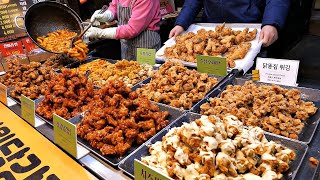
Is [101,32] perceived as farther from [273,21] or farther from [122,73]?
[273,21]

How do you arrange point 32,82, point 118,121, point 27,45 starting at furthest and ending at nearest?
point 27,45, point 32,82, point 118,121

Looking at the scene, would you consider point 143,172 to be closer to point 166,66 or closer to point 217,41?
point 166,66

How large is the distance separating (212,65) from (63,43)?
1.62 m

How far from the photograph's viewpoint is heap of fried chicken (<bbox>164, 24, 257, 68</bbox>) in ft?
8.94

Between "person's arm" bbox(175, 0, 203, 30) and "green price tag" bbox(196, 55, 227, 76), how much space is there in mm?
1153

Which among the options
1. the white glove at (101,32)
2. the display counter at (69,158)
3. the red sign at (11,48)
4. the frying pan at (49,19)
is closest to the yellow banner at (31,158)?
the display counter at (69,158)

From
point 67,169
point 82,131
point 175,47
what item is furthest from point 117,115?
point 175,47

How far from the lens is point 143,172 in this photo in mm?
1252

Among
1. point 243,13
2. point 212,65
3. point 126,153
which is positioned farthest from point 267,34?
point 126,153

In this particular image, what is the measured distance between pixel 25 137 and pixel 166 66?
1.28 metres

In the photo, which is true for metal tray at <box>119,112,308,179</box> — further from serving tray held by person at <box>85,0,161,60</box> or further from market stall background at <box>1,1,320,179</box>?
serving tray held by person at <box>85,0,161,60</box>

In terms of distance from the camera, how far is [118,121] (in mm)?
1748

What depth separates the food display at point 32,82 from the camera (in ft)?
7.95

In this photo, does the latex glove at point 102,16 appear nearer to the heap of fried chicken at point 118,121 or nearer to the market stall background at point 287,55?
the market stall background at point 287,55
